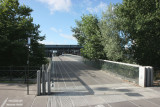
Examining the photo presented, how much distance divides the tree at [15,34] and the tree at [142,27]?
8263 millimetres

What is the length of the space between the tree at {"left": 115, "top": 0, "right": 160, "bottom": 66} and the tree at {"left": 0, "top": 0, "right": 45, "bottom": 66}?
8263 millimetres

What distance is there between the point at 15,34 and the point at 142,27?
11153mm

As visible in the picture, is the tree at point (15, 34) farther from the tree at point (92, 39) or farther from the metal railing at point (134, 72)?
the metal railing at point (134, 72)

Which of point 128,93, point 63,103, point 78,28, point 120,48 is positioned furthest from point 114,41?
point 78,28

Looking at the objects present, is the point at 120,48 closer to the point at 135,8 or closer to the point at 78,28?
the point at 135,8

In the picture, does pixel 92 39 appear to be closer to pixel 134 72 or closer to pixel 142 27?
pixel 142 27

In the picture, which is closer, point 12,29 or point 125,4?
point 12,29

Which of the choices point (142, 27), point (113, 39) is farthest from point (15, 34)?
point (142, 27)

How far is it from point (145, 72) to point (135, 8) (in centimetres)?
754

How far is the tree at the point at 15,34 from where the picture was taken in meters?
10.9

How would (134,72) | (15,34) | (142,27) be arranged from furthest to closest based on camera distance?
(15,34) < (142,27) < (134,72)

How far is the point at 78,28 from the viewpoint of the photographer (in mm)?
22531

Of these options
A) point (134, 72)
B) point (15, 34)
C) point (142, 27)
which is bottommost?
point (134, 72)

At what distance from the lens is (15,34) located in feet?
39.0
